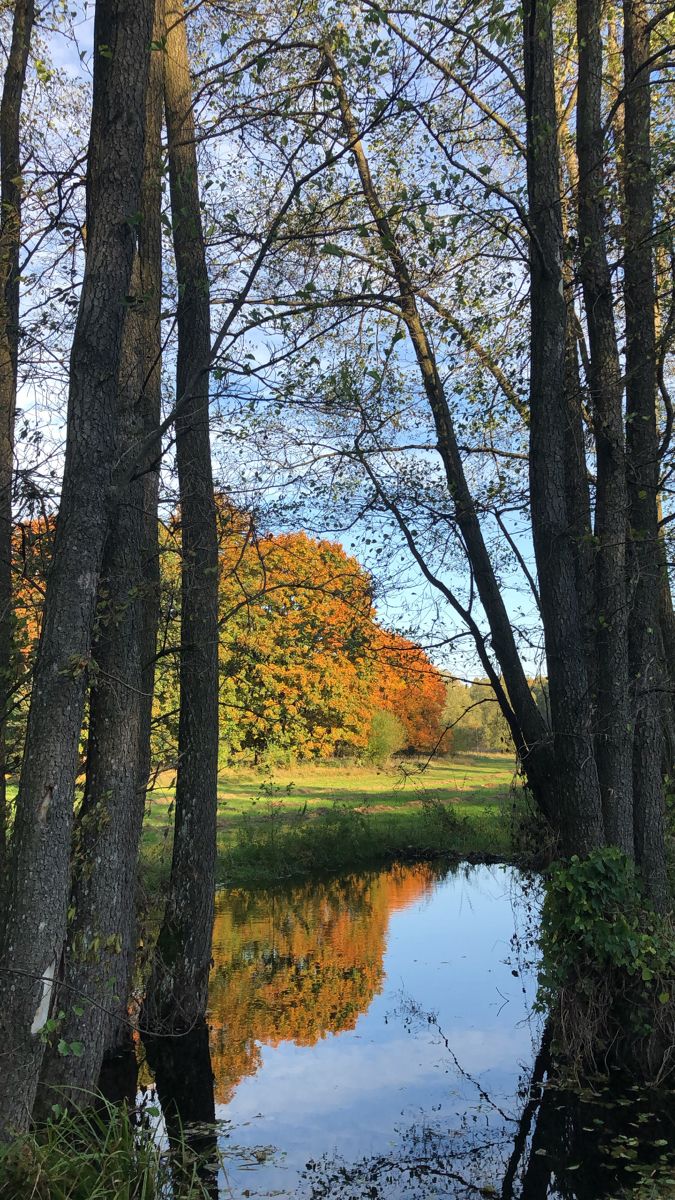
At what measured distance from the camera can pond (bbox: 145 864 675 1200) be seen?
557 cm

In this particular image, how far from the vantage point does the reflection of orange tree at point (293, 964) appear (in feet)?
27.2

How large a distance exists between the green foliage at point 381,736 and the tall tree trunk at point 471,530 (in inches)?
891

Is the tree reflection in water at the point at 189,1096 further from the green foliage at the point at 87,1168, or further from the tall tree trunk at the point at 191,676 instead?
the green foliage at the point at 87,1168

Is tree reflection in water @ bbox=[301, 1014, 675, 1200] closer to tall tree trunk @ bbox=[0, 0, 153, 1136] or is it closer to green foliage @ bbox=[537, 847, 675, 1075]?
green foliage @ bbox=[537, 847, 675, 1075]

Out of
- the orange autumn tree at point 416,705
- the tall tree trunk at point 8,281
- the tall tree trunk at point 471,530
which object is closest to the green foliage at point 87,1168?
the tall tree trunk at point 8,281

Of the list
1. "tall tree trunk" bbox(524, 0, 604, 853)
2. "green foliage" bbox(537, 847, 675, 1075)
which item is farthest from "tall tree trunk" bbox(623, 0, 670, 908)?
"green foliage" bbox(537, 847, 675, 1075)

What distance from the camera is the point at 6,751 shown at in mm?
7574

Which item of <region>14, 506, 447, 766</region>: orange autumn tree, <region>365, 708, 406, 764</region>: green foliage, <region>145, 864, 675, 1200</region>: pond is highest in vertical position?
<region>14, 506, 447, 766</region>: orange autumn tree

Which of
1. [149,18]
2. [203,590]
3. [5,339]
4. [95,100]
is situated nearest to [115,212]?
[95,100]

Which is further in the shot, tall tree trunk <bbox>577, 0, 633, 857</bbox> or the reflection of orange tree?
the reflection of orange tree

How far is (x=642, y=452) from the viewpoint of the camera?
8.42 metres

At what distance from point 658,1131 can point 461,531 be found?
19.0 ft

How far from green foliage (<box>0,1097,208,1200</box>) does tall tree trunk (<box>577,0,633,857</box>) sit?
4.45 meters

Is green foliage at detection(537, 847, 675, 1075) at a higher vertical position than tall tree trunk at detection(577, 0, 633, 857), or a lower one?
lower
